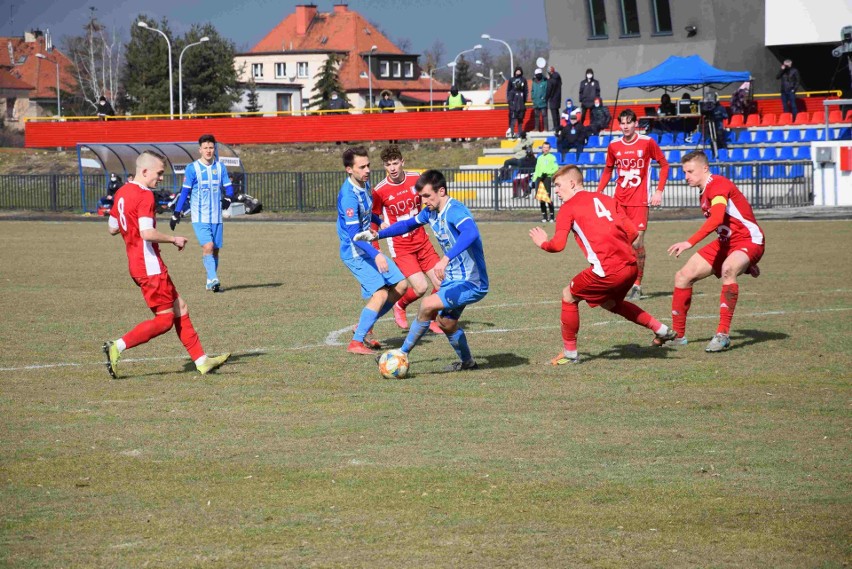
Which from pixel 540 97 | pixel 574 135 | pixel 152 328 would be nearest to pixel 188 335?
pixel 152 328

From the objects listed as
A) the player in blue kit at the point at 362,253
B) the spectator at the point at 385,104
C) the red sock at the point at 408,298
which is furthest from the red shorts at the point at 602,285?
the spectator at the point at 385,104

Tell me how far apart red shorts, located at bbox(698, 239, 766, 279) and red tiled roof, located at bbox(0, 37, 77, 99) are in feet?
401

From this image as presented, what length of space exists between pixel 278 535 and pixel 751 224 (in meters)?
6.75

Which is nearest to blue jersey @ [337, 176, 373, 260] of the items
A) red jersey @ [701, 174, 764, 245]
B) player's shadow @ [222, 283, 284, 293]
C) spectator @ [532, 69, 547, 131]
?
red jersey @ [701, 174, 764, 245]

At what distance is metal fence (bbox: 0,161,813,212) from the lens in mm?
32875

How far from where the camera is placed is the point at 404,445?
723 centimetres

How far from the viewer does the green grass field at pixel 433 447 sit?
5355 millimetres

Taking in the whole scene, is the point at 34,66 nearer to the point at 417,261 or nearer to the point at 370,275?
the point at 417,261

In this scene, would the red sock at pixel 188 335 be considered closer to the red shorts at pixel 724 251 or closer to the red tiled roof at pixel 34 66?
the red shorts at pixel 724 251

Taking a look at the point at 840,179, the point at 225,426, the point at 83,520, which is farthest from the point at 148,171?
the point at 840,179

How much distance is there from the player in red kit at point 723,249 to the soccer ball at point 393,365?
2867mm

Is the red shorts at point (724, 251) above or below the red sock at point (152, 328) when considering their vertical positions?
above

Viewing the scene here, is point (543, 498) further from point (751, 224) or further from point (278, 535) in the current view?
point (751, 224)

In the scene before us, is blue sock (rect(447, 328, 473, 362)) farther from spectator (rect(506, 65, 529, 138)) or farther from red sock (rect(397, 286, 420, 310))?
spectator (rect(506, 65, 529, 138))
